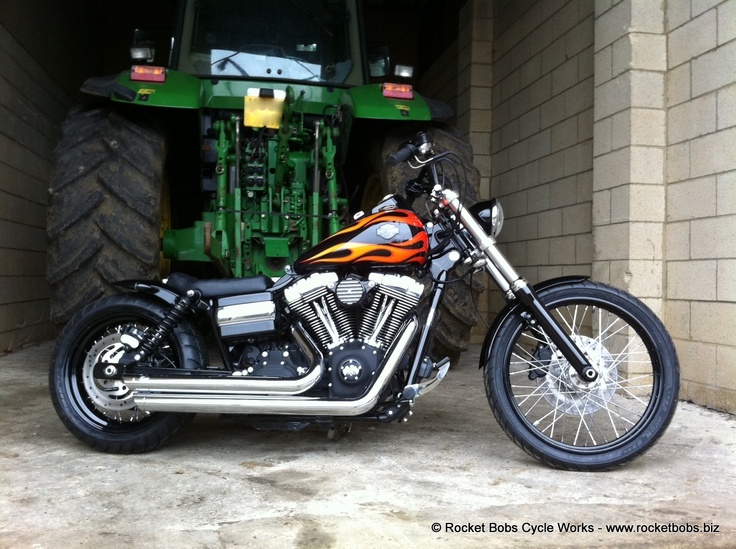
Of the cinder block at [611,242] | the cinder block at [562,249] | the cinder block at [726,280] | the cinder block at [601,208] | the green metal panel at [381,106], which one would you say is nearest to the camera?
the cinder block at [726,280]

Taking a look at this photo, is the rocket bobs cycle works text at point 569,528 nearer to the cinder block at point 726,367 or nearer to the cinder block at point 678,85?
the cinder block at point 726,367

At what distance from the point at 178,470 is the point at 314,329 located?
2.23 feet

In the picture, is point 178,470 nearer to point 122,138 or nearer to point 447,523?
point 447,523

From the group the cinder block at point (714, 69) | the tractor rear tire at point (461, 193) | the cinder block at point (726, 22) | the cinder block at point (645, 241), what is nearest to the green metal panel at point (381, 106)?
the tractor rear tire at point (461, 193)

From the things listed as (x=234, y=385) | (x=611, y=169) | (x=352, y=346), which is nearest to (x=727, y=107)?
(x=611, y=169)

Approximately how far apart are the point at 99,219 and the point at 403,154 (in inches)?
63.3

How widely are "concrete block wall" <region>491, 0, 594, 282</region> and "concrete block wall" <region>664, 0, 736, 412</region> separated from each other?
2.84ft

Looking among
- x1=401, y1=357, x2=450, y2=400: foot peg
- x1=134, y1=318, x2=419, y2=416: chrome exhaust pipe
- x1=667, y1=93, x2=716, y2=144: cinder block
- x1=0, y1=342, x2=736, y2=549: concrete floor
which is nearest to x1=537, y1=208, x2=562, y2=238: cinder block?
x1=667, y1=93, x2=716, y2=144: cinder block

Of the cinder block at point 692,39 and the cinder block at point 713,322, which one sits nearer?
the cinder block at point 713,322

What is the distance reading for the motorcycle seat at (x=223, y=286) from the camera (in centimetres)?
277

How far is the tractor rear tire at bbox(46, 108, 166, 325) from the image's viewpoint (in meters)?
3.52

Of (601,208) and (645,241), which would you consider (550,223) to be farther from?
(645,241)

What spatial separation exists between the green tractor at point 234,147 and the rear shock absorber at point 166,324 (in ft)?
2.90

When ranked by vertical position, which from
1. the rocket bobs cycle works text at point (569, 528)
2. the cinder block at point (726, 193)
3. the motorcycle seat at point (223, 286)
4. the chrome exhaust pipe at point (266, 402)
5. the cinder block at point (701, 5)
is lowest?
the rocket bobs cycle works text at point (569, 528)
